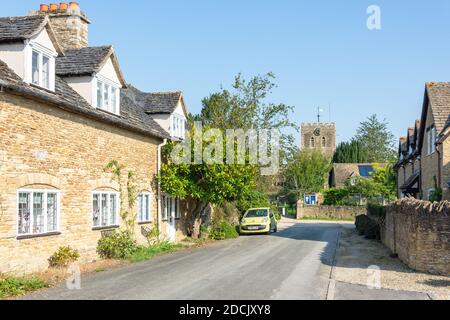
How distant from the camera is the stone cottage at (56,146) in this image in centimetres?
1297

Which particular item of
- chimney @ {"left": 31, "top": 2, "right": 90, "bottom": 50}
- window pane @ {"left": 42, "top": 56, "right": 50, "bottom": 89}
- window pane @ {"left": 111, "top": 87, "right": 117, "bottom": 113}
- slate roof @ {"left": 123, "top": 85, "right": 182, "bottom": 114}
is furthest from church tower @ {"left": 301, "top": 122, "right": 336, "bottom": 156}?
window pane @ {"left": 42, "top": 56, "right": 50, "bottom": 89}

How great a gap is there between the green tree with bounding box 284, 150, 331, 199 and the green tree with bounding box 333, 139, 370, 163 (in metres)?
22.7

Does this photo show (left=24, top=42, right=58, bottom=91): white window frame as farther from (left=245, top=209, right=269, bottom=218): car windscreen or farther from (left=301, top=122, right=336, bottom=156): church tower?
(left=301, top=122, right=336, bottom=156): church tower

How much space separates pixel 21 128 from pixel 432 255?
11631mm

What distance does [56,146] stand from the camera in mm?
14977

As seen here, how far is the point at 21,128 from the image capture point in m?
13.3

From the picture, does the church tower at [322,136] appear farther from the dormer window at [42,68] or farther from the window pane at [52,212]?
the window pane at [52,212]

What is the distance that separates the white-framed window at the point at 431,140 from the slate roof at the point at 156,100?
13.2 metres

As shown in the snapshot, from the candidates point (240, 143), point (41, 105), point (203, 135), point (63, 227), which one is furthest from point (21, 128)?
point (240, 143)

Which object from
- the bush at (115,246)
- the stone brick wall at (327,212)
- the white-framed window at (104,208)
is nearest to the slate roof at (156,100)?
Result: the white-framed window at (104,208)

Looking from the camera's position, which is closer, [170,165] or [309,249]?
[309,249]

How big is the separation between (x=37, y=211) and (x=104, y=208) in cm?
412

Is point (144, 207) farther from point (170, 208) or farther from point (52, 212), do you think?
point (52, 212)
